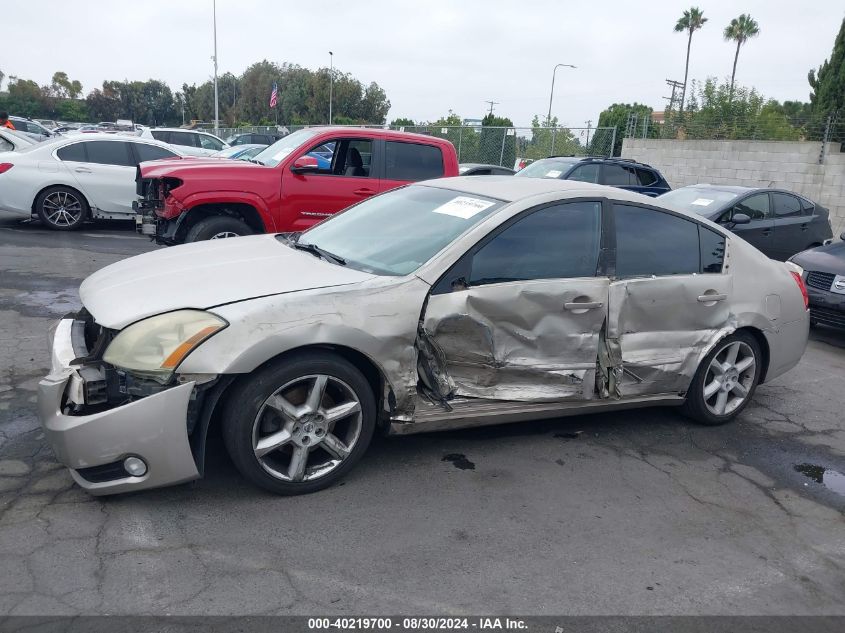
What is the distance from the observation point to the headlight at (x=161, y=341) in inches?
127

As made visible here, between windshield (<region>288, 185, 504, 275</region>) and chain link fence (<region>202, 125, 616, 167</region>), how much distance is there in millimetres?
17522

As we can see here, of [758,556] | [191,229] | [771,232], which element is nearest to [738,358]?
[758,556]

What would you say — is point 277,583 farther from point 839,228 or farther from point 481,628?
point 839,228

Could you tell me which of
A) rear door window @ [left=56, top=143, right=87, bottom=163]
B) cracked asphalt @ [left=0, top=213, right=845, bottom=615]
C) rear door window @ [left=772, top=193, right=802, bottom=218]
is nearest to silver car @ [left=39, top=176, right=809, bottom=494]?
cracked asphalt @ [left=0, top=213, right=845, bottom=615]

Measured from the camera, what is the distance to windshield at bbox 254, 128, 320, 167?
8.56m

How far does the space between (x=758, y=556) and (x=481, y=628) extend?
60.3 inches

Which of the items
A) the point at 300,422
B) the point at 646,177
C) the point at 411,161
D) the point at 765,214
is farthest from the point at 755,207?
the point at 300,422

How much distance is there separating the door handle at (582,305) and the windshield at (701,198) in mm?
6805

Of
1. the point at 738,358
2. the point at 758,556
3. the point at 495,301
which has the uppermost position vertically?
the point at 495,301

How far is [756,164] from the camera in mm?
18328

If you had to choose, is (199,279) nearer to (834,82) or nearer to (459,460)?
(459,460)

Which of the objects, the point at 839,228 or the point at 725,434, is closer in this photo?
the point at 725,434

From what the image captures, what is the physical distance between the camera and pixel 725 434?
4.90m

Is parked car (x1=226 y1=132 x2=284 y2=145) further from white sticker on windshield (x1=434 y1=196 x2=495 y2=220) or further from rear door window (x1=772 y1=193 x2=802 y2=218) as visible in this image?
white sticker on windshield (x1=434 y1=196 x2=495 y2=220)
